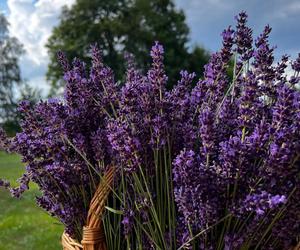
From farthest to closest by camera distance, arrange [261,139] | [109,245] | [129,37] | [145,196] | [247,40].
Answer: [129,37] < [247,40] < [109,245] < [145,196] < [261,139]

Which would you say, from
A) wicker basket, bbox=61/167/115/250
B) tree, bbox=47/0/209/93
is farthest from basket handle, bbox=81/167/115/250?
tree, bbox=47/0/209/93

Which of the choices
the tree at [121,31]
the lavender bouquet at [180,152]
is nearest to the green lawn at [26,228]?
the lavender bouquet at [180,152]

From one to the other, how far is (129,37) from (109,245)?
3193 centimetres

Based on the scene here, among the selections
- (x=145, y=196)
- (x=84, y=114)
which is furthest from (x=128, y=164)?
(x=84, y=114)

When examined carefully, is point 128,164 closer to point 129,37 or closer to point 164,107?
point 164,107

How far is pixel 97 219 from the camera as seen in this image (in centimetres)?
135

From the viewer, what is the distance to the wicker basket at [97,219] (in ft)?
4.36

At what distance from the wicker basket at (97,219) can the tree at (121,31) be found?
30.0 meters

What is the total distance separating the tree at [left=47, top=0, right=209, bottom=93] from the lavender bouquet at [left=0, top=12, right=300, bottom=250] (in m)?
29.8

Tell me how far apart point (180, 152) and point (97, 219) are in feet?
0.95

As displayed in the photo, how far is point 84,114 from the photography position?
143 centimetres

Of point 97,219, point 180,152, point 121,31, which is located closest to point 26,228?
point 97,219

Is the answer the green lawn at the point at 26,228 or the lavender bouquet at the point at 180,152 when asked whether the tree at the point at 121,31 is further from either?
the lavender bouquet at the point at 180,152

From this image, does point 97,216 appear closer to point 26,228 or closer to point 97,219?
point 97,219
